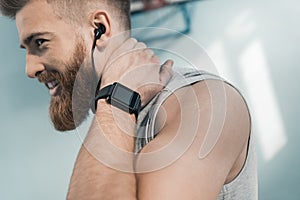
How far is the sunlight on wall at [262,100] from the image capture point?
1296mm

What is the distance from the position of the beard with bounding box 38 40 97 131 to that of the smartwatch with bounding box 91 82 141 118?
104 mm

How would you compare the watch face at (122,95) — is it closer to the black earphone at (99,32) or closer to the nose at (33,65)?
the black earphone at (99,32)

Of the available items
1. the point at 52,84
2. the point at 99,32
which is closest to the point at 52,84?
the point at 52,84

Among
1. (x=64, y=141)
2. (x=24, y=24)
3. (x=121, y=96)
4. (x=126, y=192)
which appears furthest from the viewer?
(x=64, y=141)

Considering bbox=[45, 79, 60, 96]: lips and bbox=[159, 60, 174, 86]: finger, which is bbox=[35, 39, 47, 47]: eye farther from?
bbox=[159, 60, 174, 86]: finger

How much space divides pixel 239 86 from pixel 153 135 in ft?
2.24

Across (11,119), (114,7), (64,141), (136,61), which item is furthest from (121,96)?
(11,119)

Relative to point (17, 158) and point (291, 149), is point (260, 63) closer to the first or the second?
point (291, 149)

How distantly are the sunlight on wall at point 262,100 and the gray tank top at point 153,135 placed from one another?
57 centimetres

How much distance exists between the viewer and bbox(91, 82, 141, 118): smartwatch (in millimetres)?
731

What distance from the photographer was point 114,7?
2.94ft

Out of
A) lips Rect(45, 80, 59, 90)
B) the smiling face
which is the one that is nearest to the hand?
the smiling face

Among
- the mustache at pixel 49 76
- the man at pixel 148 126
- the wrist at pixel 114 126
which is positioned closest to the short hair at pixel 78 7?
the man at pixel 148 126

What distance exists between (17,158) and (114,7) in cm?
53
